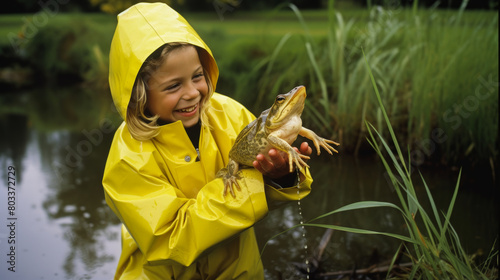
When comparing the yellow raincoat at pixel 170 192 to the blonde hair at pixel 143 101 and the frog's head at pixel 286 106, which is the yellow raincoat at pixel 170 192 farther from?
the frog's head at pixel 286 106

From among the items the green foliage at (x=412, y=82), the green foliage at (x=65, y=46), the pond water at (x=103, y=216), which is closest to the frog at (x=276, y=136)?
the pond water at (x=103, y=216)

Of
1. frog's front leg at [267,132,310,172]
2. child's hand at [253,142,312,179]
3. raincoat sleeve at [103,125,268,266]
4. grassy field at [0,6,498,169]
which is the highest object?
frog's front leg at [267,132,310,172]

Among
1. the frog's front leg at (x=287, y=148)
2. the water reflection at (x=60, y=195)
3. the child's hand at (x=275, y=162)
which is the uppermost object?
the frog's front leg at (x=287, y=148)

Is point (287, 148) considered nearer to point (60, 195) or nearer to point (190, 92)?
point (190, 92)

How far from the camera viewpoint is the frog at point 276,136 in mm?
1562

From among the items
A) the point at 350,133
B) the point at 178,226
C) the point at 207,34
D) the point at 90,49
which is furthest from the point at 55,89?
the point at 178,226

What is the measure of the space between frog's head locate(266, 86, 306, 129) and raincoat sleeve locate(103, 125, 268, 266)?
11.5 inches

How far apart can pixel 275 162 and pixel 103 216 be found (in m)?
2.21

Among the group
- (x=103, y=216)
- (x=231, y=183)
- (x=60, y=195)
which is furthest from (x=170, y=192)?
(x=60, y=195)

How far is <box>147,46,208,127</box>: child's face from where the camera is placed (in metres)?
1.80

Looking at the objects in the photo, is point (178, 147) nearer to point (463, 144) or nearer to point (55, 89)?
point (463, 144)

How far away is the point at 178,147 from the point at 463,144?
113 inches

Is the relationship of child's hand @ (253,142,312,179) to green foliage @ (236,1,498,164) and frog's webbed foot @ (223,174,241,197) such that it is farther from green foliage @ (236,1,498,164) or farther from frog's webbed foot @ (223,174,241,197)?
green foliage @ (236,1,498,164)

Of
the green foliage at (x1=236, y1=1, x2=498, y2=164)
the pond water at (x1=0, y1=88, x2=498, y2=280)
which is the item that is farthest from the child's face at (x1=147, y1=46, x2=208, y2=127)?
the green foliage at (x1=236, y1=1, x2=498, y2=164)
